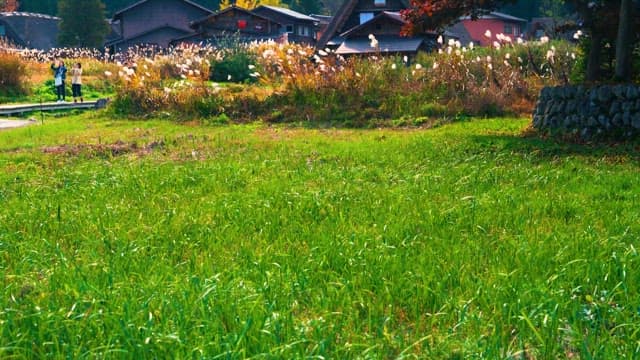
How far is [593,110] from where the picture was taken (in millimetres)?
10828

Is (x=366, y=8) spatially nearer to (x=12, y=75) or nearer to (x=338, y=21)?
(x=338, y=21)

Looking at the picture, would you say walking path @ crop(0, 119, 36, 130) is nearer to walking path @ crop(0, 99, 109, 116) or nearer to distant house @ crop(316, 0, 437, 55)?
walking path @ crop(0, 99, 109, 116)

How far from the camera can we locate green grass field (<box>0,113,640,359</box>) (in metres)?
3.16

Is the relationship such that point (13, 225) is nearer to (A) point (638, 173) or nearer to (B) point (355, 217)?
(B) point (355, 217)

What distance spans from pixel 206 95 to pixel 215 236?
13919mm

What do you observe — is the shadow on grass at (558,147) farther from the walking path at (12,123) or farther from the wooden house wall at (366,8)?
the wooden house wall at (366,8)

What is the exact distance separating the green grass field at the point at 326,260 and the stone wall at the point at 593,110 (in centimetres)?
223

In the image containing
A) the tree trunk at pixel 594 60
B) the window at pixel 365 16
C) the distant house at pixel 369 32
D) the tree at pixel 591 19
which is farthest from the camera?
the window at pixel 365 16

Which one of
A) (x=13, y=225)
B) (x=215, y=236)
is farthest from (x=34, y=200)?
(x=215, y=236)

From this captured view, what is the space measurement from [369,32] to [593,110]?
33.2 meters

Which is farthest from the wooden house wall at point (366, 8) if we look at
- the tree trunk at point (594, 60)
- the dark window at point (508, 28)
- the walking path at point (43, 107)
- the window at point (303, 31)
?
the tree trunk at point (594, 60)

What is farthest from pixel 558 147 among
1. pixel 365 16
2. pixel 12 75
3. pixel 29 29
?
pixel 29 29

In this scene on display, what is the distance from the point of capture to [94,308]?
3438 mm

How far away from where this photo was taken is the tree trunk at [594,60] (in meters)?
12.2
